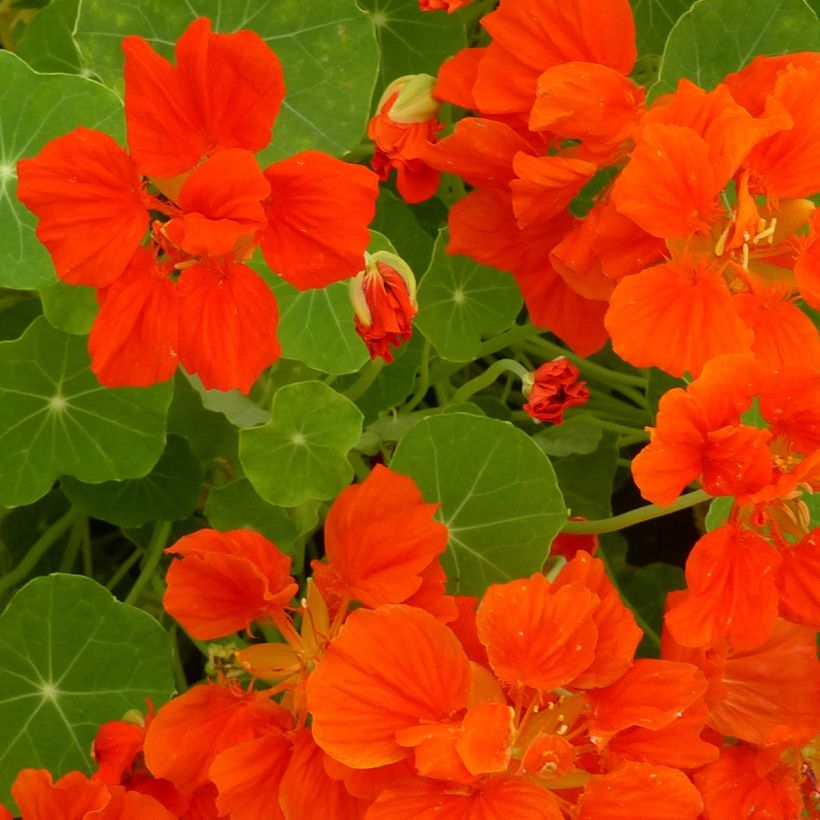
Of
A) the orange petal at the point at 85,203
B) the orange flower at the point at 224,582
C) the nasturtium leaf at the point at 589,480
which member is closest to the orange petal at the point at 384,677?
the orange flower at the point at 224,582

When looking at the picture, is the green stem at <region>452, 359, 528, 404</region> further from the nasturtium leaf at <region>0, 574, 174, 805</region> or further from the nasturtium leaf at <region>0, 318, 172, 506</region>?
the nasturtium leaf at <region>0, 574, 174, 805</region>

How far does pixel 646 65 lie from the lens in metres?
1.45

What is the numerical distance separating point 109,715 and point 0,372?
42cm

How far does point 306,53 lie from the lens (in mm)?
1216

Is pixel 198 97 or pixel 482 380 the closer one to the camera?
pixel 198 97

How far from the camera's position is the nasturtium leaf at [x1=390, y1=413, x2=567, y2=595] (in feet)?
3.82

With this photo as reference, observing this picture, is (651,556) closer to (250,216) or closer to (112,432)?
(112,432)

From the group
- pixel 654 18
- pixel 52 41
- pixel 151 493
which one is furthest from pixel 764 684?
pixel 52 41

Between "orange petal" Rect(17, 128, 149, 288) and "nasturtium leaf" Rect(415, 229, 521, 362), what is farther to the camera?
"nasturtium leaf" Rect(415, 229, 521, 362)

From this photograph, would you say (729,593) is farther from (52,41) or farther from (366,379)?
(52,41)

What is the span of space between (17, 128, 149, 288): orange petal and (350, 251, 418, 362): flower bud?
215 millimetres

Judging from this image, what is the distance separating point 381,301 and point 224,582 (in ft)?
0.98

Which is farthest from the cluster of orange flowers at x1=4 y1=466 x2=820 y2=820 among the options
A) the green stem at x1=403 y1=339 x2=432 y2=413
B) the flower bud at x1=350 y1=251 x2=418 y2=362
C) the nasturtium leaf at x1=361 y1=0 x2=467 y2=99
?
the nasturtium leaf at x1=361 y1=0 x2=467 y2=99

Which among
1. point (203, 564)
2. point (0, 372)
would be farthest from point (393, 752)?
point (0, 372)
